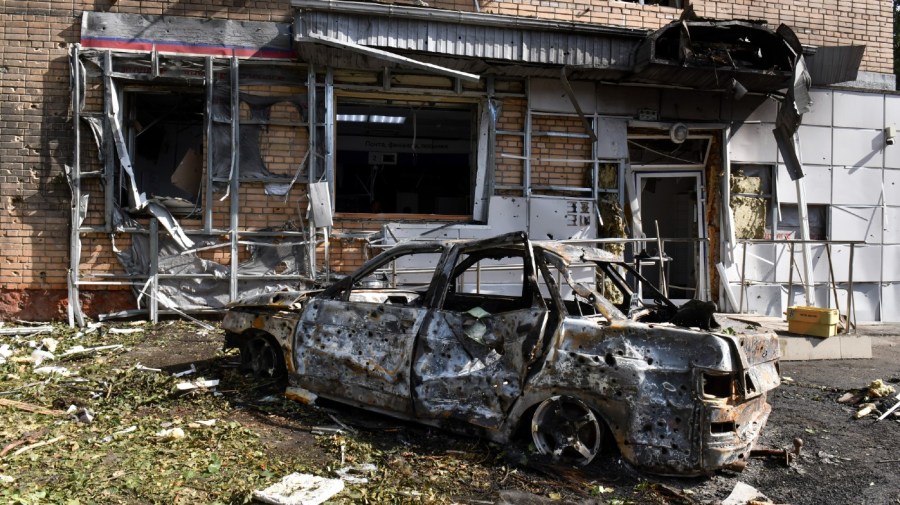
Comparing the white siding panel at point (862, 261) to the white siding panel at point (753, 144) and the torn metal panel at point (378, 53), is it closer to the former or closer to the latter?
the white siding panel at point (753, 144)

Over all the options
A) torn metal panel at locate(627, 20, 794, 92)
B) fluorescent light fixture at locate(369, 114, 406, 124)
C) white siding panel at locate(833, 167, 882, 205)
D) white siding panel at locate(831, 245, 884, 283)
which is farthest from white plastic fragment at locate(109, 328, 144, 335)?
white siding panel at locate(833, 167, 882, 205)

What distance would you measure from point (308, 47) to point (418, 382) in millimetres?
5274

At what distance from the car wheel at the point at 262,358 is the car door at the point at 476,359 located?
65.3 inches

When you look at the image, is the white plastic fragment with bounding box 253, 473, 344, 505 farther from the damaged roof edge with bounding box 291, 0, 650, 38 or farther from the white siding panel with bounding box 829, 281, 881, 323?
the white siding panel with bounding box 829, 281, 881, 323

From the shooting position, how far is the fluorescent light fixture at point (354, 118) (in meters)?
10.3

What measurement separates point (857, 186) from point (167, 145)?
11.7 meters

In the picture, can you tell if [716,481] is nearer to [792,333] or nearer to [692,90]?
[792,333]

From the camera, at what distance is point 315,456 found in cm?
417

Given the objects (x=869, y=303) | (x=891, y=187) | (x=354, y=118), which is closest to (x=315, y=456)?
(x=354, y=118)

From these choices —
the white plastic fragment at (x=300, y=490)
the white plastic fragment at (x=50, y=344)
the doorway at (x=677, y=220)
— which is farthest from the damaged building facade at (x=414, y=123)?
the white plastic fragment at (x=300, y=490)

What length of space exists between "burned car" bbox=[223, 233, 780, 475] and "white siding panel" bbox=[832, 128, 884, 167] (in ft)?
22.7

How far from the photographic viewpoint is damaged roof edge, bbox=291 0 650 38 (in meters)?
7.91

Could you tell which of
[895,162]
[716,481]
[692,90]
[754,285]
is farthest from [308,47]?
[895,162]

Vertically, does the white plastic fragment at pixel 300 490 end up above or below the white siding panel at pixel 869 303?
below
